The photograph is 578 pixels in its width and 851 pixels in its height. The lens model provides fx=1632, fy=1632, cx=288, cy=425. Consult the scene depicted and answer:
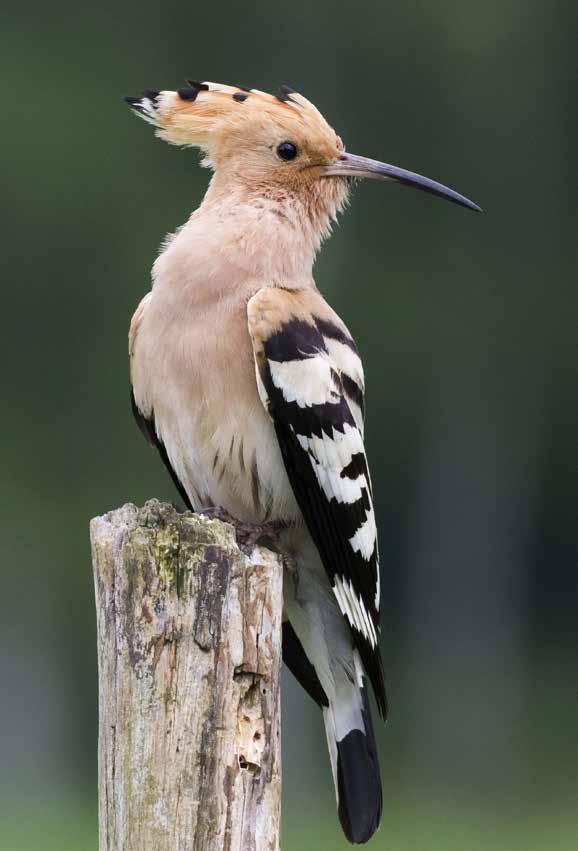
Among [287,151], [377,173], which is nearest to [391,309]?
[377,173]

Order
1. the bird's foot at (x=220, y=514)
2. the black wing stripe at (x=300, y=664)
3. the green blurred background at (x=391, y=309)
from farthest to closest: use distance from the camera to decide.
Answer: the green blurred background at (x=391, y=309) → the black wing stripe at (x=300, y=664) → the bird's foot at (x=220, y=514)

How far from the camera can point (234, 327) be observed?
296 centimetres

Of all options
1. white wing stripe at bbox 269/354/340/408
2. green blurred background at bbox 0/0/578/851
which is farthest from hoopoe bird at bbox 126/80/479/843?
green blurred background at bbox 0/0/578/851

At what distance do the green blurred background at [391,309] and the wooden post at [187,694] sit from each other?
6.90 m

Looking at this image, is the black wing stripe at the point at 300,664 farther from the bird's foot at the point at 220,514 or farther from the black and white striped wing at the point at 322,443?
the bird's foot at the point at 220,514

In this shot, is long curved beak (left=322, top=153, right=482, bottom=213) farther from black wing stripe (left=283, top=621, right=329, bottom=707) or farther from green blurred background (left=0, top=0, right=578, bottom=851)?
green blurred background (left=0, top=0, right=578, bottom=851)

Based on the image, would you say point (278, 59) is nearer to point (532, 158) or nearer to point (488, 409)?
point (532, 158)

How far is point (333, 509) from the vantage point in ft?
9.69

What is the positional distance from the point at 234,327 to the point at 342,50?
7.90m

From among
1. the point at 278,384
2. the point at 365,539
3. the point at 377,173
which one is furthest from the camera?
the point at 377,173

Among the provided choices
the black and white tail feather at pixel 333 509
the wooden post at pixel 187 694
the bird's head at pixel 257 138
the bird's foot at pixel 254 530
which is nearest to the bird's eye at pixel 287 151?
the bird's head at pixel 257 138

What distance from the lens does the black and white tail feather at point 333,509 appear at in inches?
115

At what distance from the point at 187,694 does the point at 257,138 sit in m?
1.24

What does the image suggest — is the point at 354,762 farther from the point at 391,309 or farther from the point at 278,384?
the point at 391,309
